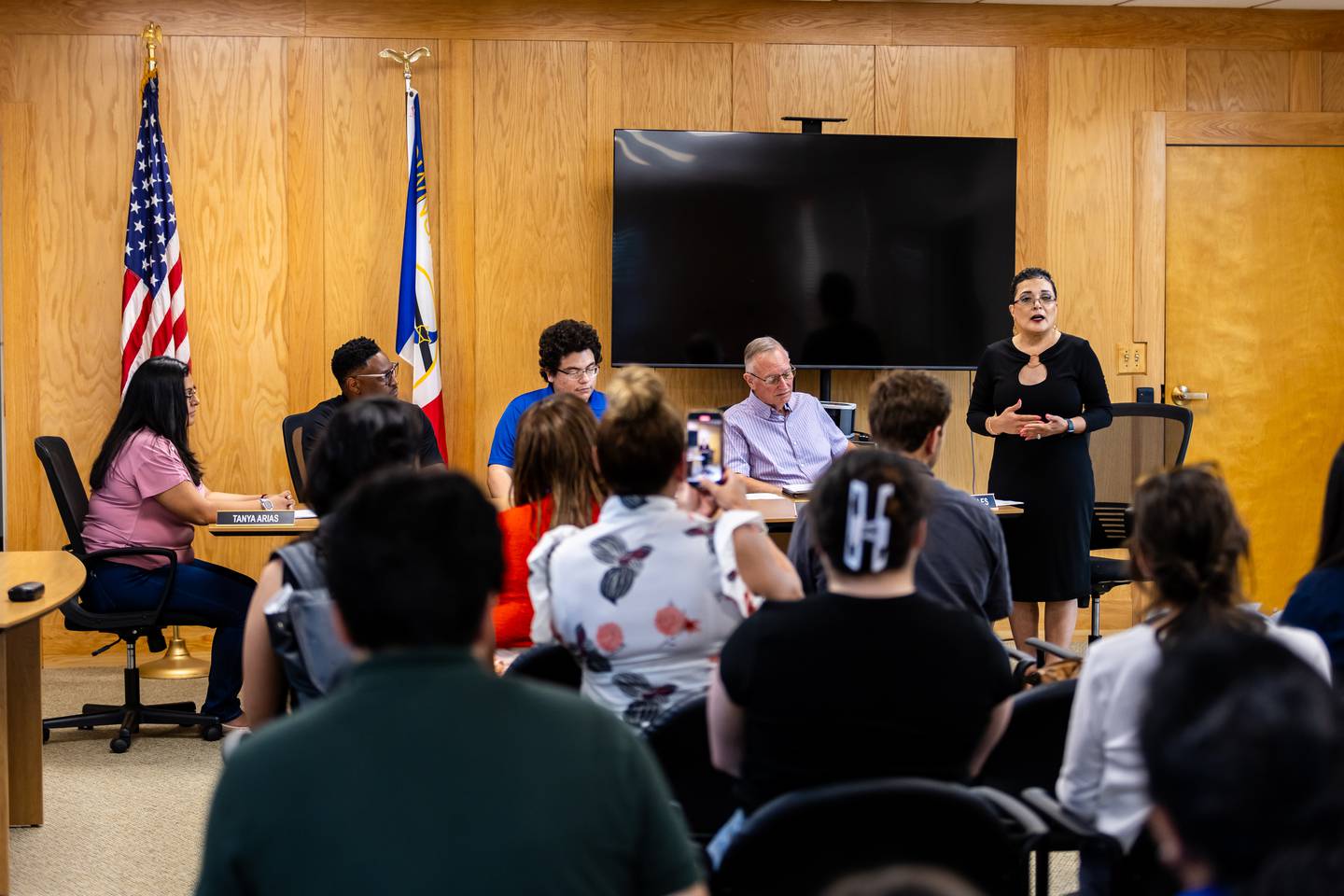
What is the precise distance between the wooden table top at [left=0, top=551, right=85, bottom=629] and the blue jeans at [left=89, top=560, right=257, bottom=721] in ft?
1.47

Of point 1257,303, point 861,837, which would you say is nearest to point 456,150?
point 1257,303

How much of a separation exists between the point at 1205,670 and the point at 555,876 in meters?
0.57

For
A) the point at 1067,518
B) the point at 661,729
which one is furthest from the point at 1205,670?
the point at 1067,518

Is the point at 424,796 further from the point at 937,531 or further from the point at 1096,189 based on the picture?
the point at 1096,189

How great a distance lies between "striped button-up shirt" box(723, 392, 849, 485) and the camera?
4906 mm

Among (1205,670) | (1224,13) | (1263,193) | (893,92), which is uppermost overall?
(1224,13)

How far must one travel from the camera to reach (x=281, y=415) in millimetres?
5945

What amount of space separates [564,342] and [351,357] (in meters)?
0.88

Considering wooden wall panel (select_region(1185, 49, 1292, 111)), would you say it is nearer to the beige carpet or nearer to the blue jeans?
the blue jeans

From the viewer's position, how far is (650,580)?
2.25m

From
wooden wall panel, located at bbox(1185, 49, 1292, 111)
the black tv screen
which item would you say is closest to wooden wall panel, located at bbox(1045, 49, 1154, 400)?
wooden wall panel, located at bbox(1185, 49, 1292, 111)

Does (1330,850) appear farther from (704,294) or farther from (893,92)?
(893,92)

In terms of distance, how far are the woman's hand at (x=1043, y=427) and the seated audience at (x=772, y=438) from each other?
25.5 inches

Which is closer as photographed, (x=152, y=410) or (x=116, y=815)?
(x=116, y=815)
